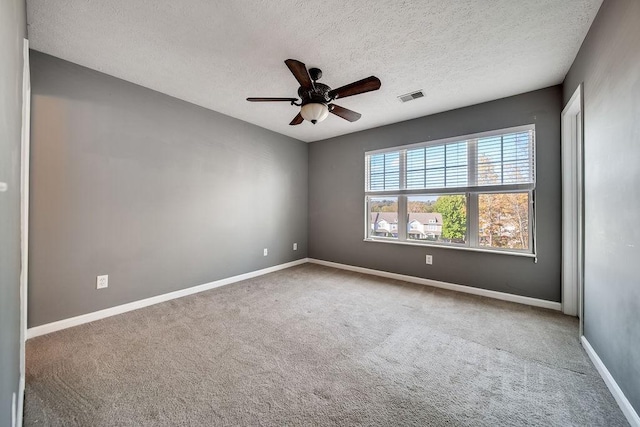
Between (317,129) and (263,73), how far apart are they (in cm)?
187

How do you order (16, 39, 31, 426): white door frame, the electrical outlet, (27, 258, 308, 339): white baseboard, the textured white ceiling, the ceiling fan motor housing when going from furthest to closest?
1. the electrical outlet
2. the ceiling fan motor housing
3. (27, 258, 308, 339): white baseboard
4. the textured white ceiling
5. (16, 39, 31, 426): white door frame

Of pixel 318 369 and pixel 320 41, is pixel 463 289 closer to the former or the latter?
pixel 318 369

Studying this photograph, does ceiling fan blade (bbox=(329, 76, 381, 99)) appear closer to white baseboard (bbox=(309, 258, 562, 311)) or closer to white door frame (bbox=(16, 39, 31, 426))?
white door frame (bbox=(16, 39, 31, 426))

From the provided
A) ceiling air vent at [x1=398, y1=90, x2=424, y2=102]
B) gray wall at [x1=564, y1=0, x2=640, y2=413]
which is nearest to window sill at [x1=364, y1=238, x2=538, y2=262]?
gray wall at [x1=564, y1=0, x2=640, y2=413]

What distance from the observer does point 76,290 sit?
8.13 feet

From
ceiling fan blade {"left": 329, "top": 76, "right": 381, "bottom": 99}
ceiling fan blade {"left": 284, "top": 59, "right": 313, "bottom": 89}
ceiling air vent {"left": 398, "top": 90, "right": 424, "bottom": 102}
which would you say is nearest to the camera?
ceiling fan blade {"left": 284, "top": 59, "right": 313, "bottom": 89}

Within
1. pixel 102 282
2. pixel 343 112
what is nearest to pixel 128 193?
pixel 102 282

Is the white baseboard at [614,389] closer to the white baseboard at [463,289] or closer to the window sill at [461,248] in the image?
the white baseboard at [463,289]

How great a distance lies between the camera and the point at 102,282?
263 centimetres

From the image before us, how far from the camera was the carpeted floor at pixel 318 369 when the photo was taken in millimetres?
1438

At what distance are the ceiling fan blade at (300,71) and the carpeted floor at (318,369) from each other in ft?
7.36

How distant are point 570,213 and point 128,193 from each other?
4772mm

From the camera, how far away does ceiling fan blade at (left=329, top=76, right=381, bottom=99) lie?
2175 millimetres

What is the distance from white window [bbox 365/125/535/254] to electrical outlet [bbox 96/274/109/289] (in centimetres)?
356
